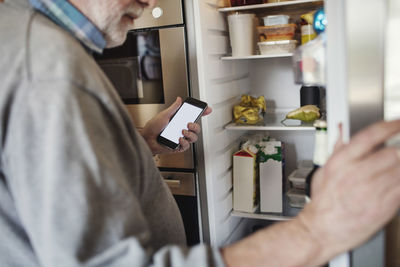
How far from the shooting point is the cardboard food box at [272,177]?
171 centimetres

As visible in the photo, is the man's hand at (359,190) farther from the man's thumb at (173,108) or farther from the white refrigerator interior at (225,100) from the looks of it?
the white refrigerator interior at (225,100)

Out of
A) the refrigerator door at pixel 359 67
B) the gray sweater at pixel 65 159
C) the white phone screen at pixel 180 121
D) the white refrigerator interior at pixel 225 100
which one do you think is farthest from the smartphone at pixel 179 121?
the refrigerator door at pixel 359 67

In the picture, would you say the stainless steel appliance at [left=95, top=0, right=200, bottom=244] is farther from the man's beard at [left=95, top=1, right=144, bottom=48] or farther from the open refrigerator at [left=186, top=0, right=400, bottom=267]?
the man's beard at [left=95, top=1, right=144, bottom=48]

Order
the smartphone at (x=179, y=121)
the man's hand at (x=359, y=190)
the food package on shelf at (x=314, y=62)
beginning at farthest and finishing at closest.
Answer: the smartphone at (x=179, y=121) < the food package on shelf at (x=314, y=62) < the man's hand at (x=359, y=190)

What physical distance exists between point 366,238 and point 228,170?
4.17ft

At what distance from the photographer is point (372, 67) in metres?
0.54

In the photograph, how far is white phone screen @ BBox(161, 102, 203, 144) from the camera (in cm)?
128

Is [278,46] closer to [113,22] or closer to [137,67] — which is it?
[137,67]

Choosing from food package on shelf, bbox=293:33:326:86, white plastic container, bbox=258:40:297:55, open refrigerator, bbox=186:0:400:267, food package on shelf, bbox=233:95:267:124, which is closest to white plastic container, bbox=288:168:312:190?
open refrigerator, bbox=186:0:400:267

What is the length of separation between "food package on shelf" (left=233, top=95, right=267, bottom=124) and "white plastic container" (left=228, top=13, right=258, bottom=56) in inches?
9.9

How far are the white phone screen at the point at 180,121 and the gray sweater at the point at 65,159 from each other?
648 mm

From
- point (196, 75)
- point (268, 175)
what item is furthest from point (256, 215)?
point (196, 75)

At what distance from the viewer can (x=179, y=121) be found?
4.29 feet

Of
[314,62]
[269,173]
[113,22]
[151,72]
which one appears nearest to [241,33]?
[151,72]
